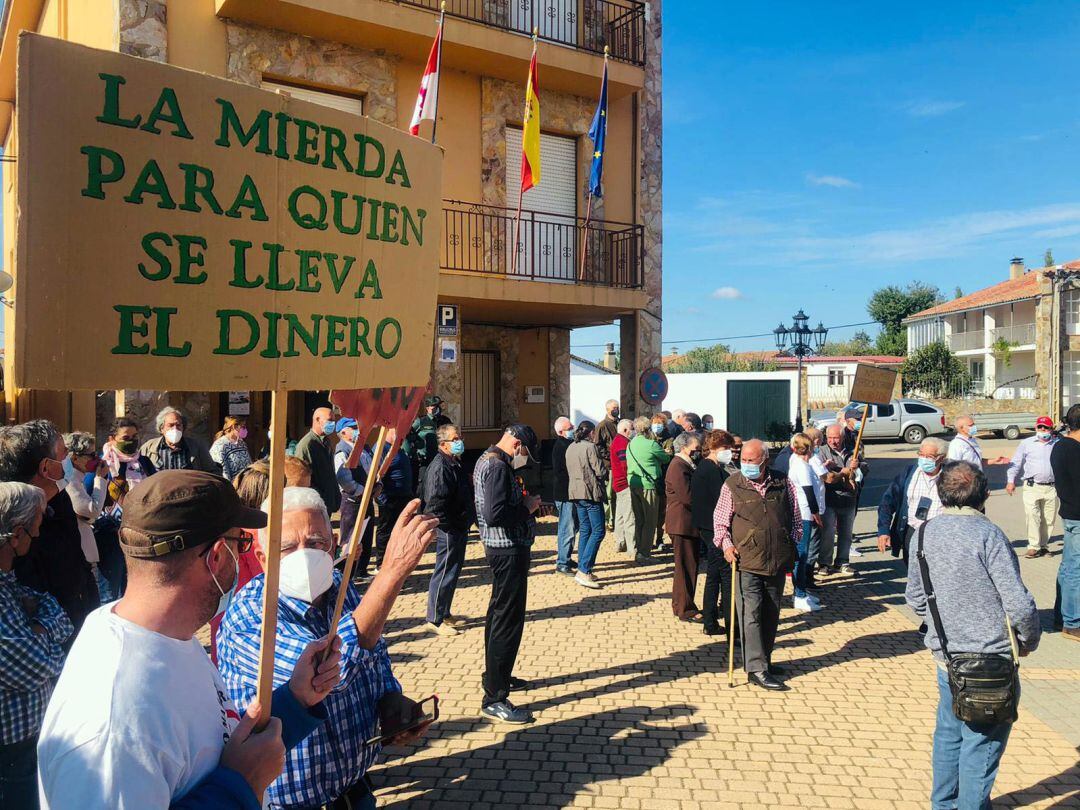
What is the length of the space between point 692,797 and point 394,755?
186 centimetres

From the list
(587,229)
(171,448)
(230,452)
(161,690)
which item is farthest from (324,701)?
(587,229)

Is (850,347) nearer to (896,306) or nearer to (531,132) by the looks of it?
(896,306)

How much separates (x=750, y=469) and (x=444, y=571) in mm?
2979

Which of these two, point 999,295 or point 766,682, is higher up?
point 999,295

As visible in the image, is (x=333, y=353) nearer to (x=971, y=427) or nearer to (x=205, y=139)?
(x=205, y=139)

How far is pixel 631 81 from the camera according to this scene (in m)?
13.7

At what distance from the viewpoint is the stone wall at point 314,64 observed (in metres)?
10.9

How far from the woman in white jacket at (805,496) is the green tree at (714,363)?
38.0 m

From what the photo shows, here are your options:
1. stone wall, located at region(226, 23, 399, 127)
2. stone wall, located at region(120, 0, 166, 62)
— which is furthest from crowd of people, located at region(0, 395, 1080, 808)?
stone wall, located at region(226, 23, 399, 127)

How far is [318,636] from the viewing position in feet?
8.00

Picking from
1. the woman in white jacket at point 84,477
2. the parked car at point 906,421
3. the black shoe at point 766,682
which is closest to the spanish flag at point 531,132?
the woman in white jacket at point 84,477

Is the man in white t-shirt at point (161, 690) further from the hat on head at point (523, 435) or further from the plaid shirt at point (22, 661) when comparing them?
the hat on head at point (523, 435)

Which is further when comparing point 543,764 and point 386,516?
point 386,516

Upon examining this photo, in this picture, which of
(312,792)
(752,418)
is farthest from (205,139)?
(752,418)
